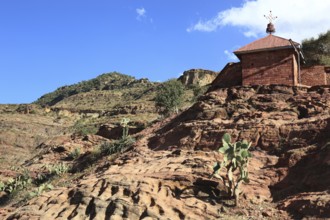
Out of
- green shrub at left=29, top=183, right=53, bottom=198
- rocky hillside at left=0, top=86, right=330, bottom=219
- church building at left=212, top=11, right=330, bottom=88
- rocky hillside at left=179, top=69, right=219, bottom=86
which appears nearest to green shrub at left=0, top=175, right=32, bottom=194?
rocky hillside at left=0, top=86, right=330, bottom=219

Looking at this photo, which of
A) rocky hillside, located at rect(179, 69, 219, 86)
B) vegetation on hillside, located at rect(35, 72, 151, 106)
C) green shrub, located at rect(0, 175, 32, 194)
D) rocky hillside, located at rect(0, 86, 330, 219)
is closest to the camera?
rocky hillside, located at rect(0, 86, 330, 219)

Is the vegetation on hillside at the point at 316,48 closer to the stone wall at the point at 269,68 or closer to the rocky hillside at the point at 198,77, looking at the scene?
the stone wall at the point at 269,68

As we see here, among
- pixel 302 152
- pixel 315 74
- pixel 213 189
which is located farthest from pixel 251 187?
pixel 315 74

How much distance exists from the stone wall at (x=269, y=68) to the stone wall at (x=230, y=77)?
867 millimetres

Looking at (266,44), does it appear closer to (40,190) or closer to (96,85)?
(40,190)

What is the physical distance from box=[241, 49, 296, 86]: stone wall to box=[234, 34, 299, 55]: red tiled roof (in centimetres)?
20

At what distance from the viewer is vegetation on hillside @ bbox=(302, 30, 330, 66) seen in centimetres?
2987

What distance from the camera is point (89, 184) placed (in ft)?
48.0

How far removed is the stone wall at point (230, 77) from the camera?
64.1 feet

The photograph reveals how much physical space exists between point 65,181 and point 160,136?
14.2 feet

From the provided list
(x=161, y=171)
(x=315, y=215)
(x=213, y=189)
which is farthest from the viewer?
(x=161, y=171)

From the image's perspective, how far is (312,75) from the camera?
61.0 ft

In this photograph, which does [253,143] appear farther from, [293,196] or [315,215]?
[315,215]

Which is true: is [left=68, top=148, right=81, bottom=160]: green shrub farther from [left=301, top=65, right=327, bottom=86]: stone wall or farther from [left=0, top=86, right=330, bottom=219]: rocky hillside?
[left=301, top=65, right=327, bottom=86]: stone wall
